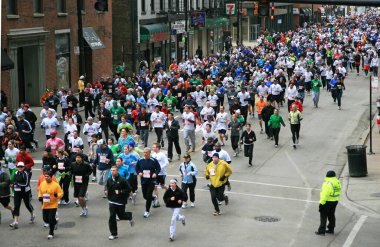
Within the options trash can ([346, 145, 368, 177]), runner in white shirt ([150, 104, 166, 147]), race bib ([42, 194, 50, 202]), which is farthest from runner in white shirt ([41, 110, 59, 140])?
race bib ([42, 194, 50, 202])

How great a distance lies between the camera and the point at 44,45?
4084 cm

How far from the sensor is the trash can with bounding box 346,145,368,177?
78.1ft

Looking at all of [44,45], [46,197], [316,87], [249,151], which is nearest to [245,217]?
[46,197]

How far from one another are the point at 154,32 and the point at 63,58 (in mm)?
16061

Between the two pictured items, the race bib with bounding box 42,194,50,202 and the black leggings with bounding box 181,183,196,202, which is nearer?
the race bib with bounding box 42,194,50,202

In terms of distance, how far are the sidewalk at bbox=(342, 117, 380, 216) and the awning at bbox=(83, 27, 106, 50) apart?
75.1ft

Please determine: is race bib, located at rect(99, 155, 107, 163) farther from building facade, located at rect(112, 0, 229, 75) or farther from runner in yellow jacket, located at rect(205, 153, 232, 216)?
building facade, located at rect(112, 0, 229, 75)

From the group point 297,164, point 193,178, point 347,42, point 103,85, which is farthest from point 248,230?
point 347,42

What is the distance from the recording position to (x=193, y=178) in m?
19.4

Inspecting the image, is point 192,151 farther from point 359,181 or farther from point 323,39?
point 323,39

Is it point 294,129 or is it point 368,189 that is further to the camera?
point 294,129

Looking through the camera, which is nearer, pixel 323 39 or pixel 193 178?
pixel 193 178

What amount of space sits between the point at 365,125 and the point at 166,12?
3175 centimetres

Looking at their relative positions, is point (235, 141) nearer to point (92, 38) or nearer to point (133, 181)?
point (133, 181)
